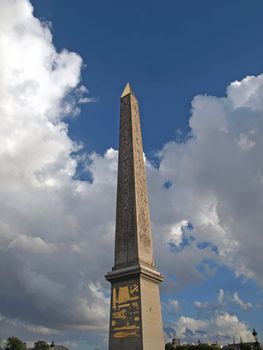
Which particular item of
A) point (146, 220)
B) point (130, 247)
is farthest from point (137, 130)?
point (130, 247)

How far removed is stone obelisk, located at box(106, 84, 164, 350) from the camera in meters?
16.8

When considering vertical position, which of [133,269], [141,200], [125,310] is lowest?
[125,310]

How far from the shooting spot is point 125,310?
17344mm

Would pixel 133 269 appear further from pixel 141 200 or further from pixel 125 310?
pixel 141 200

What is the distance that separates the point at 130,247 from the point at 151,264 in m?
1.40

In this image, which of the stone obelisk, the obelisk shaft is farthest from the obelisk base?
the obelisk shaft

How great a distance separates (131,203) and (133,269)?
3.64 m

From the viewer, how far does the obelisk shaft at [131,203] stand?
1892 cm

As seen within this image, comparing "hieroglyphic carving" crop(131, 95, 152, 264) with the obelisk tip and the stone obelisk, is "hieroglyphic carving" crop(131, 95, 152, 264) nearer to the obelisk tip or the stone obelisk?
the stone obelisk

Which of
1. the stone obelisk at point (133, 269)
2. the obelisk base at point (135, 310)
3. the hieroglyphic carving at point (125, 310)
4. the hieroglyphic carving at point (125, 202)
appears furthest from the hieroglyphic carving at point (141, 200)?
the hieroglyphic carving at point (125, 310)

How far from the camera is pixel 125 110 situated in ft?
79.0

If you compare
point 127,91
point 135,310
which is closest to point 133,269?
point 135,310

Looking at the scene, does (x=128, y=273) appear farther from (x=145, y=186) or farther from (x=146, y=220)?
(x=145, y=186)

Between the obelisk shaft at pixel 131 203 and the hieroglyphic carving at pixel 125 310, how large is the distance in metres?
1.17
